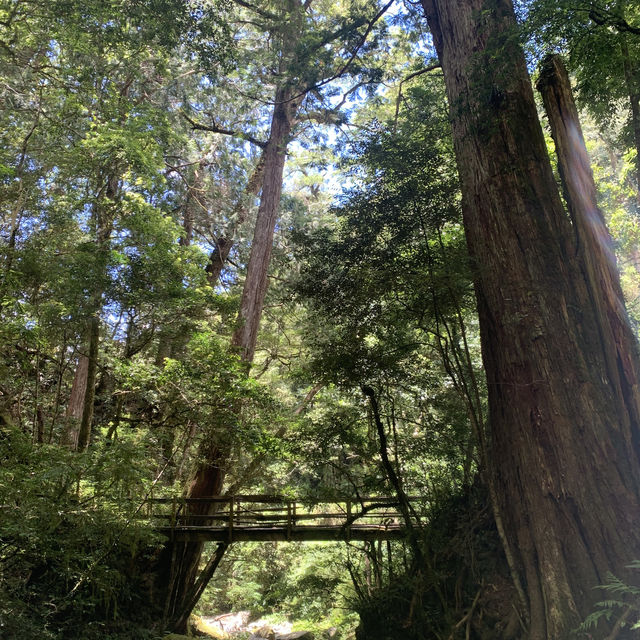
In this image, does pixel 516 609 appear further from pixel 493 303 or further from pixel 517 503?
pixel 493 303

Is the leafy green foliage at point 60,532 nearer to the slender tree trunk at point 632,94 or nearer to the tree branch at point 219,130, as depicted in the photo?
the slender tree trunk at point 632,94

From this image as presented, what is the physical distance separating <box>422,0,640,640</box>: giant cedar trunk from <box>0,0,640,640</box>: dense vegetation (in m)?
0.02

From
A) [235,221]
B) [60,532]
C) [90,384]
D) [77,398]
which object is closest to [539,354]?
[60,532]

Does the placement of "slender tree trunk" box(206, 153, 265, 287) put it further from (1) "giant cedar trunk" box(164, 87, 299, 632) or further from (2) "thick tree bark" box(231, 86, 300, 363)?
(1) "giant cedar trunk" box(164, 87, 299, 632)

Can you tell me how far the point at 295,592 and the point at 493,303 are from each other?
7.79m

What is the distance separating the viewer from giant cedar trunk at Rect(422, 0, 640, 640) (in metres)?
3.23

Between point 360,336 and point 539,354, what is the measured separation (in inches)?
86.1

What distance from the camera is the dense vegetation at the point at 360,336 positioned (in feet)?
12.0

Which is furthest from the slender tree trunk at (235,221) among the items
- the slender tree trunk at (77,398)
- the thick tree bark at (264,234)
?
the slender tree trunk at (77,398)

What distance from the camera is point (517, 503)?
3.65 meters

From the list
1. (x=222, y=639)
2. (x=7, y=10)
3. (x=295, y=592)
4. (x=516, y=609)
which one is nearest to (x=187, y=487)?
(x=295, y=592)

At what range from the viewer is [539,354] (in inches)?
147

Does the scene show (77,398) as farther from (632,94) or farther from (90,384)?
(632,94)

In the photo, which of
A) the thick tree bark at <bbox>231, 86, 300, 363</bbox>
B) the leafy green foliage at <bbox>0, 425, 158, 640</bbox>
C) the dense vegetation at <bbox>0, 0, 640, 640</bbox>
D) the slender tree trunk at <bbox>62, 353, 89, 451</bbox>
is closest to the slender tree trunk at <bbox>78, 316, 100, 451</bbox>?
the dense vegetation at <bbox>0, 0, 640, 640</bbox>
